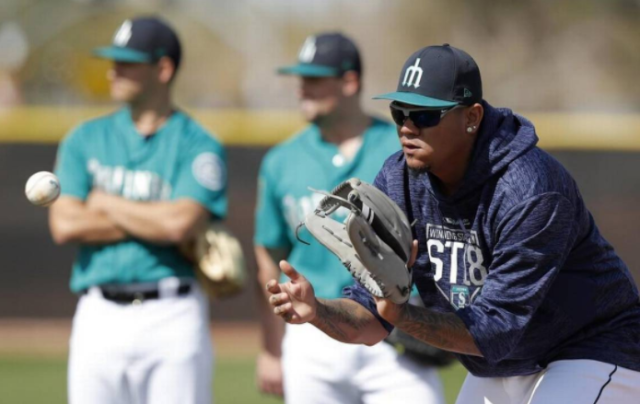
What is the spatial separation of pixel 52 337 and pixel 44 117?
2.25 meters

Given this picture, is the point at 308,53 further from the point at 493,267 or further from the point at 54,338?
the point at 54,338

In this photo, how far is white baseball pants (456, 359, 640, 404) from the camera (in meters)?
3.56

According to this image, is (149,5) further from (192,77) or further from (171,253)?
(171,253)

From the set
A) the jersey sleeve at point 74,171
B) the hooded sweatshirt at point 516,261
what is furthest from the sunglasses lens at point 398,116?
the jersey sleeve at point 74,171

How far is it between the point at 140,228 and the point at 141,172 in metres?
0.36

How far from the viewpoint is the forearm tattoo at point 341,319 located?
11.4 ft

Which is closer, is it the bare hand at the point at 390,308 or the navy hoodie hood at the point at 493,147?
the bare hand at the point at 390,308

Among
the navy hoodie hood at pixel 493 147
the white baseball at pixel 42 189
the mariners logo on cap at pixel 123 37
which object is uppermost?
the mariners logo on cap at pixel 123 37

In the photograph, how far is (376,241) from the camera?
3186mm

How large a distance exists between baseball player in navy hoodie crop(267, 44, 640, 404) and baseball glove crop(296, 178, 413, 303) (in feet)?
0.26

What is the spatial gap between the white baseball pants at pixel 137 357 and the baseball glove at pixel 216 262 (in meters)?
0.25

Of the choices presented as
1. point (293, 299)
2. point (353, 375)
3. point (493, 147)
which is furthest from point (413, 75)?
point (353, 375)

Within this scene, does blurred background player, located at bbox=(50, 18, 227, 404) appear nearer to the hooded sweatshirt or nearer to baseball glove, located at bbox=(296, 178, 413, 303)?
the hooded sweatshirt

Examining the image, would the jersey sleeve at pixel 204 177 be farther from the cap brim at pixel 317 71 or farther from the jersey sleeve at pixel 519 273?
the jersey sleeve at pixel 519 273
